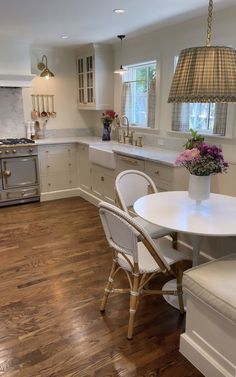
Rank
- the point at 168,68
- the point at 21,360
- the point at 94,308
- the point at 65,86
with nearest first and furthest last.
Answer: the point at 21,360 → the point at 94,308 → the point at 168,68 → the point at 65,86

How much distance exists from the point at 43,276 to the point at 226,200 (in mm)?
1682

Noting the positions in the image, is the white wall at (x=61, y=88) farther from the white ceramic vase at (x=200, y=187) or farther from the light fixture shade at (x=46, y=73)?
the white ceramic vase at (x=200, y=187)

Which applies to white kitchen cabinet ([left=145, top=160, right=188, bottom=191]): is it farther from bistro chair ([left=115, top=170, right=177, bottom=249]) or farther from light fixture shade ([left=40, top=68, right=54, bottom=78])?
light fixture shade ([left=40, top=68, right=54, bottom=78])

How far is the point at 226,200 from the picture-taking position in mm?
2328

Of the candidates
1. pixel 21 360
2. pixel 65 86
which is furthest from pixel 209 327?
pixel 65 86

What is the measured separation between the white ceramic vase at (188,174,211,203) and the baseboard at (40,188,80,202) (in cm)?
323

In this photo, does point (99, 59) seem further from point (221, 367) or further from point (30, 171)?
point (221, 367)

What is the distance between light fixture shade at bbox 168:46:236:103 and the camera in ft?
5.43

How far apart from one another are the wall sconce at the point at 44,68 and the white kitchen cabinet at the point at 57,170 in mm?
1114

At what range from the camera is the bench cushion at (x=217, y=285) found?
1.53 metres

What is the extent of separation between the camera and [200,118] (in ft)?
11.5

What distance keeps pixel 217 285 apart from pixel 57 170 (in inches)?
146

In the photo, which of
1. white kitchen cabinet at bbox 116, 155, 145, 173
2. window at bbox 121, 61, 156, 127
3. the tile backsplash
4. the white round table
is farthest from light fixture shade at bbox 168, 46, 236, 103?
the tile backsplash

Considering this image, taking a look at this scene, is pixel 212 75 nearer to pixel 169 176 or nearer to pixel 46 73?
pixel 169 176
